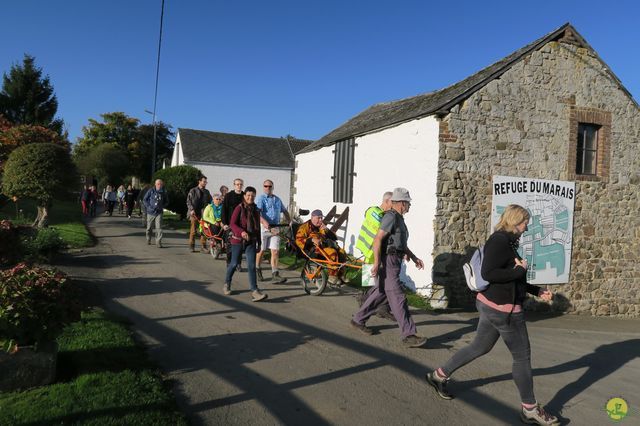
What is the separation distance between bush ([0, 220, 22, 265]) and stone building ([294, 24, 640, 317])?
283 inches

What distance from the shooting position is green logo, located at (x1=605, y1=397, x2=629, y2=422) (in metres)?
4.42

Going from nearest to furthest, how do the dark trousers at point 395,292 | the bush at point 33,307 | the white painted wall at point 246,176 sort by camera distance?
1. the bush at point 33,307
2. the dark trousers at point 395,292
3. the white painted wall at point 246,176

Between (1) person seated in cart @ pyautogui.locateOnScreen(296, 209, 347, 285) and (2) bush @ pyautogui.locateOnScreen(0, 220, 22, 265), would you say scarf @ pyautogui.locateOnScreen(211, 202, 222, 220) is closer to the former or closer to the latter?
(1) person seated in cart @ pyautogui.locateOnScreen(296, 209, 347, 285)

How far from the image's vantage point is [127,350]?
5000mm

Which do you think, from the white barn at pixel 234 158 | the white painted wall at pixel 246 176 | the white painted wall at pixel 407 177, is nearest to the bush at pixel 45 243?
the white painted wall at pixel 407 177

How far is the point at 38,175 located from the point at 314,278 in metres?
9.01

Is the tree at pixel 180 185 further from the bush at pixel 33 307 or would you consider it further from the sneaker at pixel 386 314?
the bush at pixel 33 307

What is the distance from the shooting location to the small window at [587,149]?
11.6m

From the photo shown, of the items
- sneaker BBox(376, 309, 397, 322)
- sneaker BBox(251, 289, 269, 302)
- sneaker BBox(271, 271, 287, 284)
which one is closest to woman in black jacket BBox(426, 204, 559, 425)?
sneaker BBox(376, 309, 397, 322)

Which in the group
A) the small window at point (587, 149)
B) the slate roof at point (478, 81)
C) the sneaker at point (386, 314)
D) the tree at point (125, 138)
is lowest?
the sneaker at point (386, 314)

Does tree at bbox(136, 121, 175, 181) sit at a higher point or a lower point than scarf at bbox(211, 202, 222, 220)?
higher

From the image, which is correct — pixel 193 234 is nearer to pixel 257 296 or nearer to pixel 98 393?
pixel 257 296

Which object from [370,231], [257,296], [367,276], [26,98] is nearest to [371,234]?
[370,231]

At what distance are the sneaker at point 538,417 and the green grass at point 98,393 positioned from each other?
279cm
